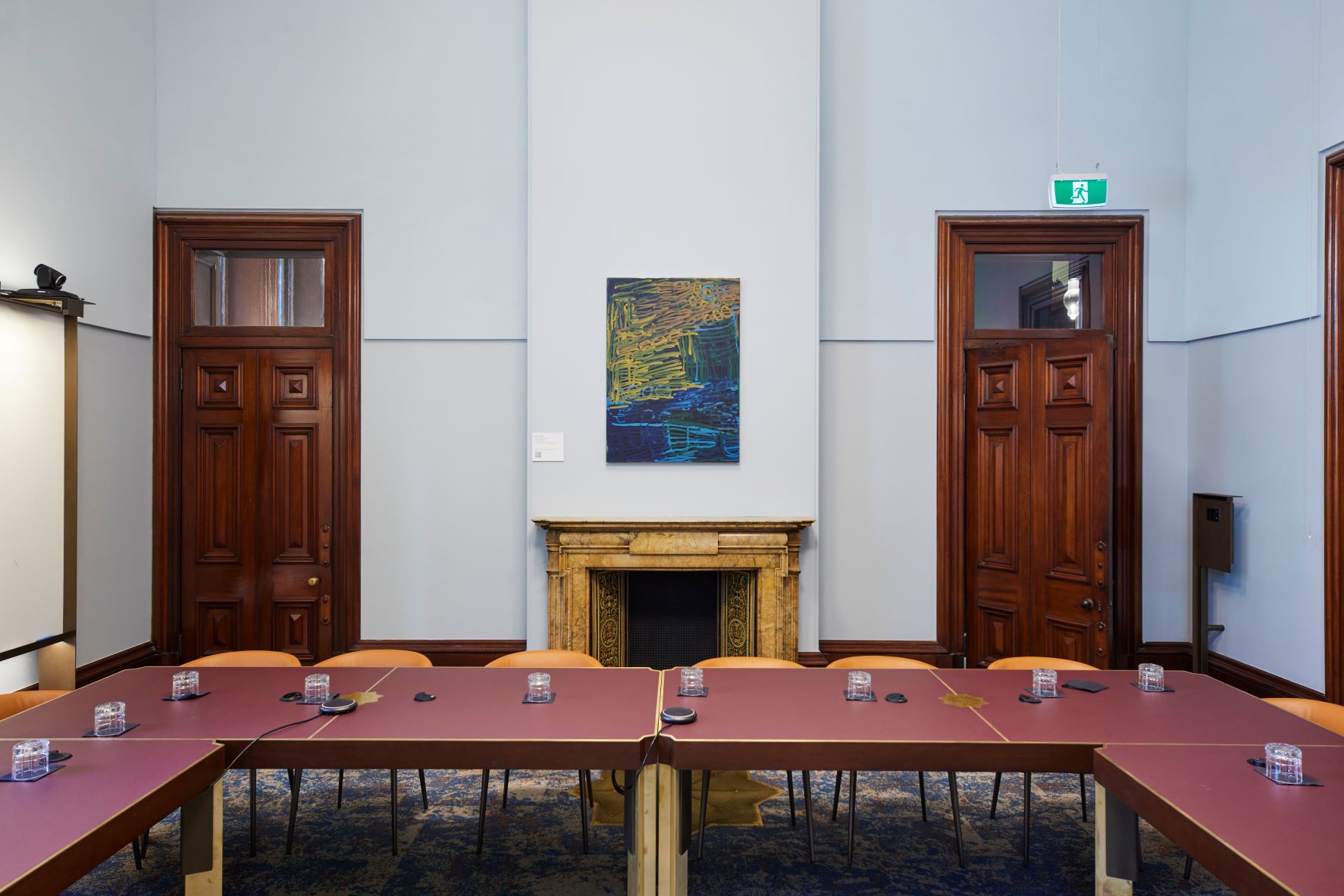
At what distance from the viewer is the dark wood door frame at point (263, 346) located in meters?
5.20

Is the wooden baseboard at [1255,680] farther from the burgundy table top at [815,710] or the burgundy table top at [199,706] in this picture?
the burgundy table top at [199,706]

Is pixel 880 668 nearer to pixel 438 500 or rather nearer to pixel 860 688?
pixel 860 688

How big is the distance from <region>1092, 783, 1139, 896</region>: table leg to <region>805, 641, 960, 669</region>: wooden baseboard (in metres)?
2.76

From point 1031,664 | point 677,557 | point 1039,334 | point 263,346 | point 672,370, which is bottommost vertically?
point 1031,664

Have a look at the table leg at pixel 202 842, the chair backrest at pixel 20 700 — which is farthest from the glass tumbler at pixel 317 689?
the chair backrest at pixel 20 700

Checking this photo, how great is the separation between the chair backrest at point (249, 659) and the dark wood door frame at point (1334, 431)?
519 cm

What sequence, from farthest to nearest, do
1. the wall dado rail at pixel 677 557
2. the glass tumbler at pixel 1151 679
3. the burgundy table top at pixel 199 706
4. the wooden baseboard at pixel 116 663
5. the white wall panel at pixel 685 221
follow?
the white wall panel at pixel 685 221
the wall dado rail at pixel 677 557
the wooden baseboard at pixel 116 663
the glass tumbler at pixel 1151 679
the burgundy table top at pixel 199 706

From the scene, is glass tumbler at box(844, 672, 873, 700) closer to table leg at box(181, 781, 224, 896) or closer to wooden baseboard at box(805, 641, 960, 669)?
table leg at box(181, 781, 224, 896)

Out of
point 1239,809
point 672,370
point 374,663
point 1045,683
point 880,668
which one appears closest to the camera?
point 1239,809

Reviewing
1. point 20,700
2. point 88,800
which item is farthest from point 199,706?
point 20,700

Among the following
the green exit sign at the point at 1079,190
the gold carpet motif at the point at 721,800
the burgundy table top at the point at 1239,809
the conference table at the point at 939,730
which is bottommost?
the gold carpet motif at the point at 721,800

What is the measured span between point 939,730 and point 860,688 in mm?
417

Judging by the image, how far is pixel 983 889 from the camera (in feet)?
9.53

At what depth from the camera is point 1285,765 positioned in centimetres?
208
